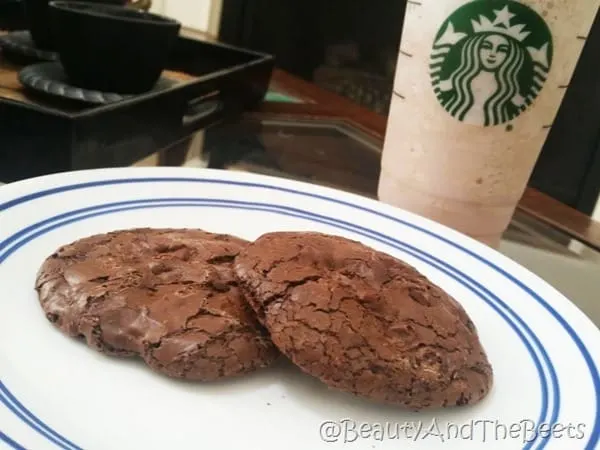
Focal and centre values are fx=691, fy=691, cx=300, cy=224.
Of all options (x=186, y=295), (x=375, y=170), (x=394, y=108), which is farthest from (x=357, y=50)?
(x=186, y=295)

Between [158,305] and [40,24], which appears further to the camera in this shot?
[40,24]

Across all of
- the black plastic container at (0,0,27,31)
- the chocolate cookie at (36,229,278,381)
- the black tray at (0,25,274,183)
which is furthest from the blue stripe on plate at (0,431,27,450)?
the black plastic container at (0,0,27,31)

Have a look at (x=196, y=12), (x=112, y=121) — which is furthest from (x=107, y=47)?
(x=196, y=12)

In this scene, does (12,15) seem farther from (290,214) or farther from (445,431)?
(445,431)

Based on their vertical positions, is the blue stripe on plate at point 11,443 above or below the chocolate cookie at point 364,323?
below

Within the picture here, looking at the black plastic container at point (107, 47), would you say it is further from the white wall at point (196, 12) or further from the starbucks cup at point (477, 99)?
the white wall at point (196, 12)

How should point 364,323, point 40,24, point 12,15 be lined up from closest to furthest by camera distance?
point 364,323 < point 40,24 < point 12,15

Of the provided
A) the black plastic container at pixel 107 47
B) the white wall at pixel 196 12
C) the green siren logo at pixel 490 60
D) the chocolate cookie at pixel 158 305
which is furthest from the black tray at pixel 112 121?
the white wall at pixel 196 12
